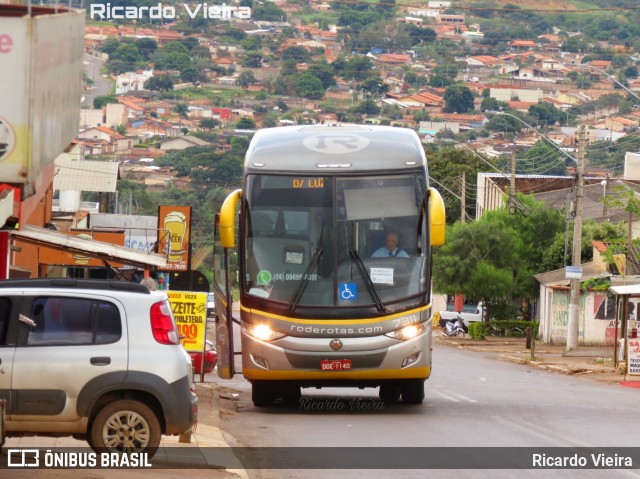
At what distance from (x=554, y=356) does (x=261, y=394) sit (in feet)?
72.0

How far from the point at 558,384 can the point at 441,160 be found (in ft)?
210

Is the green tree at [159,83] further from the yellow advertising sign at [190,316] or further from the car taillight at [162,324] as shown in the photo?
the car taillight at [162,324]

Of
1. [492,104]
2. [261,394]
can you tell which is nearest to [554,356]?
[261,394]

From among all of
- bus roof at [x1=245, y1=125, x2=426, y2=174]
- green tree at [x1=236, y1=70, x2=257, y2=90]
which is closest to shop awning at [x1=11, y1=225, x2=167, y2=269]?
bus roof at [x1=245, y1=125, x2=426, y2=174]

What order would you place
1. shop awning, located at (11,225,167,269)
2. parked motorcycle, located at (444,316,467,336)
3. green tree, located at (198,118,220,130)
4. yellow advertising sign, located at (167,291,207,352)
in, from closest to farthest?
shop awning, located at (11,225,167,269)
yellow advertising sign, located at (167,291,207,352)
parked motorcycle, located at (444,316,467,336)
green tree, located at (198,118,220,130)

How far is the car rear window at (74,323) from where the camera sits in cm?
1316

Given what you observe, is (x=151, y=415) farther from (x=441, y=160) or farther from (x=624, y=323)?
(x=441, y=160)

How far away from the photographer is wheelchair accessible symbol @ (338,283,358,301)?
18797mm

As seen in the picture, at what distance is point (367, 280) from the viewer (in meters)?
18.8

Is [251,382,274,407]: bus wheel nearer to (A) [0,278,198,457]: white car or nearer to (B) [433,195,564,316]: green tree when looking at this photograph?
(A) [0,278,198,457]: white car

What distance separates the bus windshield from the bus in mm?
14

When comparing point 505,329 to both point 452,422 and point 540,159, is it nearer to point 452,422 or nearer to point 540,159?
point 452,422

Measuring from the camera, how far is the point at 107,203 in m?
68.2

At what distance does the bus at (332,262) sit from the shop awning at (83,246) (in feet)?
13.2
